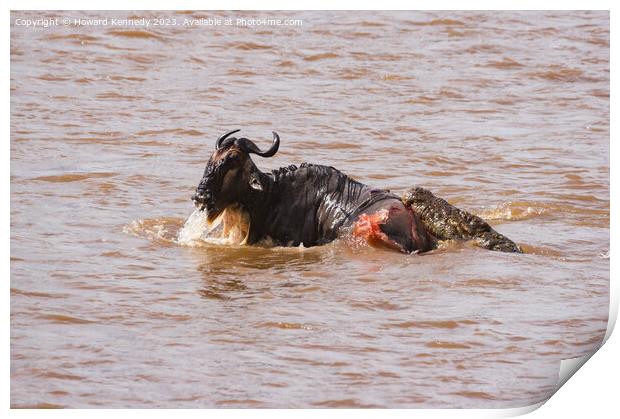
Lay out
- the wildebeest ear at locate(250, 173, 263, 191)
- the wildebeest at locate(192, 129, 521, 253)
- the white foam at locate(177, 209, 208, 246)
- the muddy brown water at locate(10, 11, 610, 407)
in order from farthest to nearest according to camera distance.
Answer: the white foam at locate(177, 209, 208, 246)
the wildebeest ear at locate(250, 173, 263, 191)
the wildebeest at locate(192, 129, 521, 253)
the muddy brown water at locate(10, 11, 610, 407)

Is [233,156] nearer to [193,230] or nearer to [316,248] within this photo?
[193,230]

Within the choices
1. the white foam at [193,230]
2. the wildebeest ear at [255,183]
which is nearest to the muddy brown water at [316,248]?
the white foam at [193,230]

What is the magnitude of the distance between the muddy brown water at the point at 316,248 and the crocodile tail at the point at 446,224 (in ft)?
1.02

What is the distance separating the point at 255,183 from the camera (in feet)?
41.0

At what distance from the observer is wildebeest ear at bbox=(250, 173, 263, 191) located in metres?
12.5

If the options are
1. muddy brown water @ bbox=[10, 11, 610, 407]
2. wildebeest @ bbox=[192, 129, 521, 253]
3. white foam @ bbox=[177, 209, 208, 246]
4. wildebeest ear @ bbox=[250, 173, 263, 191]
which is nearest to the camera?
muddy brown water @ bbox=[10, 11, 610, 407]

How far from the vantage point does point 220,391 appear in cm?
876

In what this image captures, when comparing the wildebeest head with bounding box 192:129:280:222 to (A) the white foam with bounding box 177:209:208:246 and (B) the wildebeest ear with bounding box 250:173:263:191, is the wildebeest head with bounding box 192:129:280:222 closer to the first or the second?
(B) the wildebeest ear with bounding box 250:173:263:191

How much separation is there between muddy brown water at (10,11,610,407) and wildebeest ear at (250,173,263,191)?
2.06ft

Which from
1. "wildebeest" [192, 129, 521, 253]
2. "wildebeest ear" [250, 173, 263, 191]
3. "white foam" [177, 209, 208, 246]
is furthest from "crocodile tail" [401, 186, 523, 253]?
"white foam" [177, 209, 208, 246]

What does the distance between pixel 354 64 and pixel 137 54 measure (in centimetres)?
344

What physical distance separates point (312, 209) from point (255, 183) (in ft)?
2.12

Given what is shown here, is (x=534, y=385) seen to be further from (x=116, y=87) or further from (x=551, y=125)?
(x=116, y=87)

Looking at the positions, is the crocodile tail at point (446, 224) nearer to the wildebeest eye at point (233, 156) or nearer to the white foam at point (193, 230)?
the wildebeest eye at point (233, 156)
